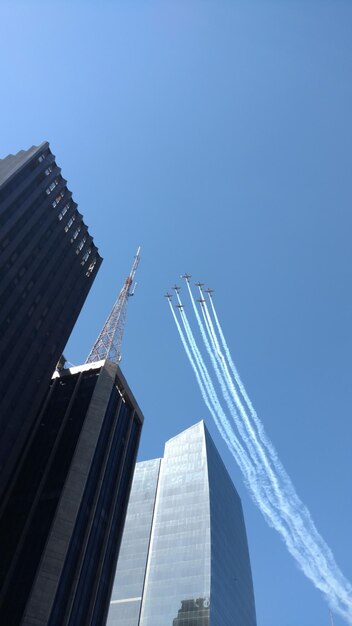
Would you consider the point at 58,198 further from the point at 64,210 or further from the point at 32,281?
the point at 32,281

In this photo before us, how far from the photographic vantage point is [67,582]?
8062cm

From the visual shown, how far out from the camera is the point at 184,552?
158500 millimetres

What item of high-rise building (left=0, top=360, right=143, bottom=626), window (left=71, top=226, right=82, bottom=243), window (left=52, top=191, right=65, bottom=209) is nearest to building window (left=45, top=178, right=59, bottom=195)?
window (left=52, top=191, right=65, bottom=209)

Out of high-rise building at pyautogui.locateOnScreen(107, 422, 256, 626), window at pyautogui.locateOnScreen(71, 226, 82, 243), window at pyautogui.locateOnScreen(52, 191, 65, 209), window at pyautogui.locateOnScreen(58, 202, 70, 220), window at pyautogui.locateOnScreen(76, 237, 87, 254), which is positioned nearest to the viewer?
window at pyautogui.locateOnScreen(52, 191, 65, 209)

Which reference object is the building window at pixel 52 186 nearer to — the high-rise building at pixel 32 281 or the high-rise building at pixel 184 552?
the high-rise building at pixel 32 281

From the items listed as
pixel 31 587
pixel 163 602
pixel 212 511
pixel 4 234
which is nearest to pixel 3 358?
pixel 4 234

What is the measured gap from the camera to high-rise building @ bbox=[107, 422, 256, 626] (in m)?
145

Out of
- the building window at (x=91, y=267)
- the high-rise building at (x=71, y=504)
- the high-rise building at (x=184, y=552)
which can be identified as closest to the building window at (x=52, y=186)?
the building window at (x=91, y=267)

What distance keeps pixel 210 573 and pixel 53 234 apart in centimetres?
10763

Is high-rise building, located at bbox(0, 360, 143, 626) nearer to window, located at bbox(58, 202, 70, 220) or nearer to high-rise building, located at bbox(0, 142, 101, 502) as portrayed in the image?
high-rise building, located at bbox(0, 142, 101, 502)

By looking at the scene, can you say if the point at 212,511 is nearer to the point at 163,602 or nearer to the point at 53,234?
the point at 163,602

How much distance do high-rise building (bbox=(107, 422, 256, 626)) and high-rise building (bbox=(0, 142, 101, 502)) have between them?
252 feet

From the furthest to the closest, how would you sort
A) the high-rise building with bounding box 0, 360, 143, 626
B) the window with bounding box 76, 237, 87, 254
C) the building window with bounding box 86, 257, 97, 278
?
the building window with bounding box 86, 257, 97, 278, the window with bounding box 76, 237, 87, 254, the high-rise building with bounding box 0, 360, 143, 626

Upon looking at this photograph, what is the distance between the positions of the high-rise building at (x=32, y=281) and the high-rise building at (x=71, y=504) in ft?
19.6
